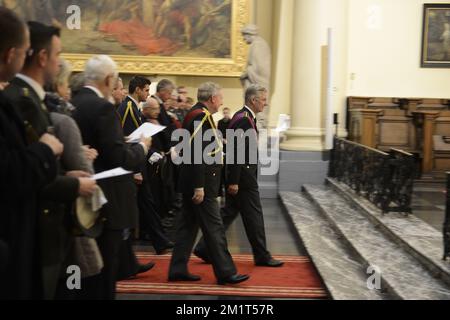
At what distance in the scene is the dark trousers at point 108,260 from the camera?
3.26 m

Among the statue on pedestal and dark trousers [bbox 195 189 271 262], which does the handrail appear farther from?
the statue on pedestal

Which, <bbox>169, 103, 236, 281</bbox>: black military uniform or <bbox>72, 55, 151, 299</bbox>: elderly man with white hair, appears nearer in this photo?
<bbox>72, 55, 151, 299</bbox>: elderly man with white hair

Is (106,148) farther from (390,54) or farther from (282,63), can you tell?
(390,54)

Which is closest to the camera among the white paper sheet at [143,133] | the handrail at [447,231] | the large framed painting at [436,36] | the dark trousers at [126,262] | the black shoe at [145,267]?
the white paper sheet at [143,133]

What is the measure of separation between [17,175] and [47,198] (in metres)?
0.35

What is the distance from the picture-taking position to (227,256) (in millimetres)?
5109

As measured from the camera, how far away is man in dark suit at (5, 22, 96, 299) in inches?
96.3

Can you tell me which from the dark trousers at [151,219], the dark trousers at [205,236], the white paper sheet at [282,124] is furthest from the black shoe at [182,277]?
the white paper sheet at [282,124]

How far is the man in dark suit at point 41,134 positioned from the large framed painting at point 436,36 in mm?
11488

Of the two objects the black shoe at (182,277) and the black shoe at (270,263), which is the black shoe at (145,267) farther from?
the black shoe at (270,263)

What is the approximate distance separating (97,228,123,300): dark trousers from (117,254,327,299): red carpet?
172cm

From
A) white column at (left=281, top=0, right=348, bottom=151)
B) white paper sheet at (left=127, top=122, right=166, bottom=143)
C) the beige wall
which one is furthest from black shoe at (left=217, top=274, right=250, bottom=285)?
the beige wall

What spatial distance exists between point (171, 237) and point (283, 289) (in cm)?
237
